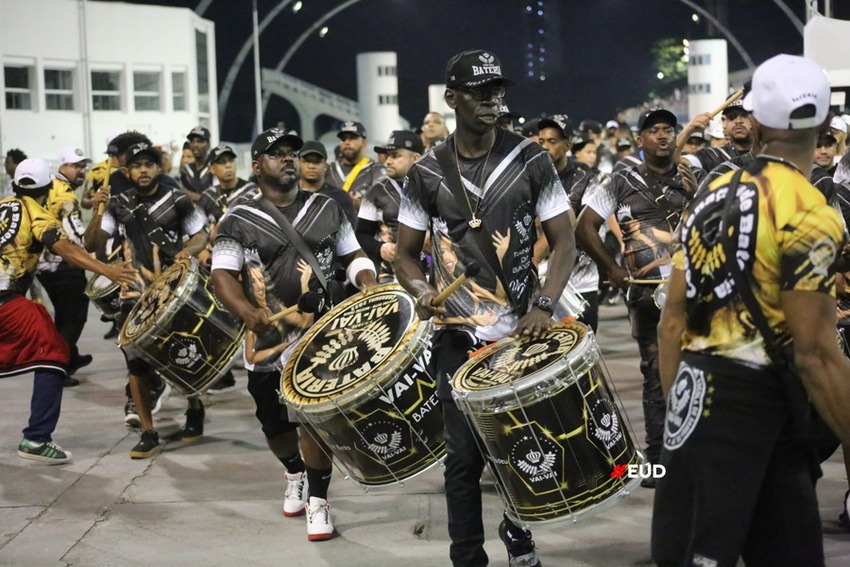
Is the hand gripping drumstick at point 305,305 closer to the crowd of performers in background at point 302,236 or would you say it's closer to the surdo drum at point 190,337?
the crowd of performers in background at point 302,236

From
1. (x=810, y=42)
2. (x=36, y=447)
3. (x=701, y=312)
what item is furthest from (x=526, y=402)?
(x=810, y=42)

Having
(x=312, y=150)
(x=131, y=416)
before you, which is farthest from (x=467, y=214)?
(x=131, y=416)

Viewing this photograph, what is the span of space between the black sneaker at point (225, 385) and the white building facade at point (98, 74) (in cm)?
1153

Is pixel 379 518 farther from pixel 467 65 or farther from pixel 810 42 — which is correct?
pixel 810 42

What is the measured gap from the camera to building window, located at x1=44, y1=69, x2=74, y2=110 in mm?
23719

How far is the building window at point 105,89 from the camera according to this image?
89.4 feet

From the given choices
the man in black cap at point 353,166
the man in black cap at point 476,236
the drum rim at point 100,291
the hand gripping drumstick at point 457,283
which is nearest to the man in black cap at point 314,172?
the man in black cap at point 353,166

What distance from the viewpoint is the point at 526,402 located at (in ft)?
15.9

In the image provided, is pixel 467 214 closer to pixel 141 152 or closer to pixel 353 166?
pixel 141 152

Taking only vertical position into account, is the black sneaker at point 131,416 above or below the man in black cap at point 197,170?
below

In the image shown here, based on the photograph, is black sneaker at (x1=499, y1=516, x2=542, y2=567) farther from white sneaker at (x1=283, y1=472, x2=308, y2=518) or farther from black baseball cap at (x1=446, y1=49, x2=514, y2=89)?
black baseball cap at (x1=446, y1=49, x2=514, y2=89)

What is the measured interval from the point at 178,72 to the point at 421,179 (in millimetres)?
26878

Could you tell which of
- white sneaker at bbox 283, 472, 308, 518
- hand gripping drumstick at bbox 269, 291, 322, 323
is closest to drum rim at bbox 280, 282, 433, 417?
hand gripping drumstick at bbox 269, 291, 322, 323

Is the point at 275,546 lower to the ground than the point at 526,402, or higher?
lower
